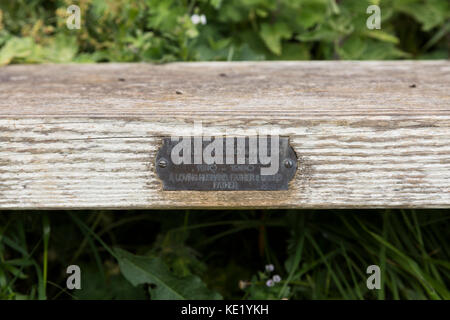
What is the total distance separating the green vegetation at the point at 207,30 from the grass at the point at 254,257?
621mm

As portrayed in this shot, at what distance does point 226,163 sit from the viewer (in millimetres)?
995

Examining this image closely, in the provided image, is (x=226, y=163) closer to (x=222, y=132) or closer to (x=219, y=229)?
(x=222, y=132)

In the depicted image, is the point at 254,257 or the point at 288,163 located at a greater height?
the point at 288,163

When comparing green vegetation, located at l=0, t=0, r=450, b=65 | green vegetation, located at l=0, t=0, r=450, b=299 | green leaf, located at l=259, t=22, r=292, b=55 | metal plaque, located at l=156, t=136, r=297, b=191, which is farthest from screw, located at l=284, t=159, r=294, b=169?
green leaf, located at l=259, t=22, r=292, b=55

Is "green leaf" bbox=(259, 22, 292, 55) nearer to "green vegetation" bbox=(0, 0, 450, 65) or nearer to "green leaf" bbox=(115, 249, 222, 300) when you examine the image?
"green vegetation" bbox=(0, 0, 450, 65)

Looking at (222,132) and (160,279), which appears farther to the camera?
(160,279)

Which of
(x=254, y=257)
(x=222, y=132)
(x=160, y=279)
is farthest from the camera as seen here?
(x=254, y=257)

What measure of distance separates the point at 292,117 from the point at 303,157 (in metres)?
0.09

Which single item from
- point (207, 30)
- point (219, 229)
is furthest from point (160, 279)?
point (207, 30)

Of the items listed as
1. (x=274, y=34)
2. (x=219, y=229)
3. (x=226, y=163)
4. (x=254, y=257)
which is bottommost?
(x=254, y=257)

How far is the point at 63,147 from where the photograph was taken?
985 mm

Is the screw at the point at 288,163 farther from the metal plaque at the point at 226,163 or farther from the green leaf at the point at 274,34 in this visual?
the green leaf at the point at 274,34

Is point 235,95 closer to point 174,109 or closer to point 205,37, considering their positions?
point 174,109

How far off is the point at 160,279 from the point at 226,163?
53 centimetres
